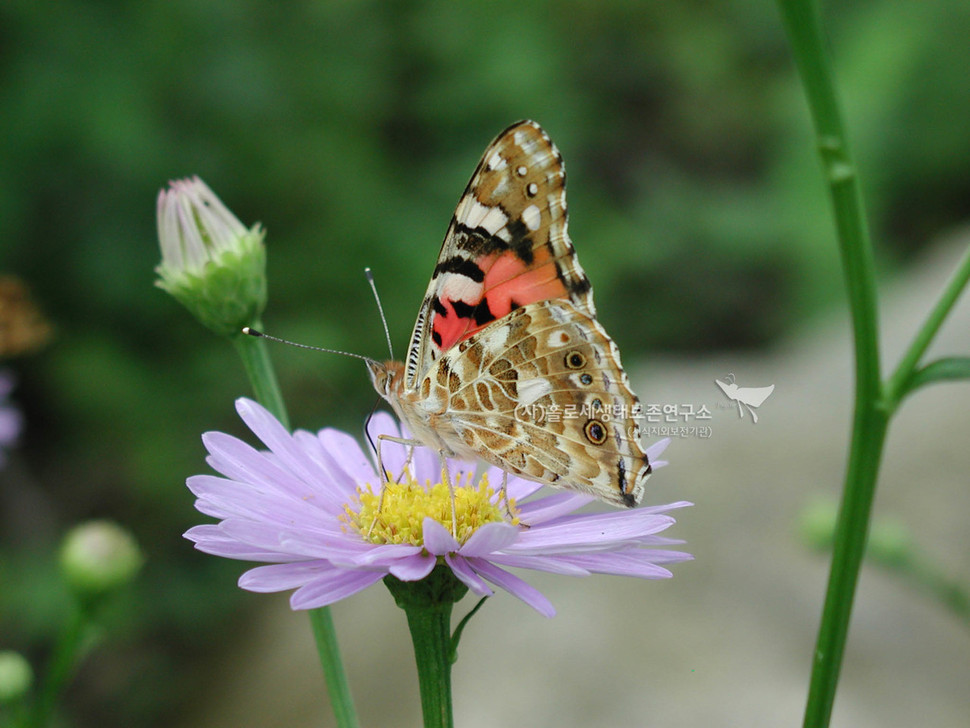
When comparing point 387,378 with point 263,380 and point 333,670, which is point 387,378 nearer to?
point 263,380

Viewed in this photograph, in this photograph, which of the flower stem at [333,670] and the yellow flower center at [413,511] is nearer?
the flower stem at [333,670]

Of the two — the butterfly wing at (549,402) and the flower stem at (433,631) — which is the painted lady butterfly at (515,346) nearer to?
the butterfly wing at (549,402)

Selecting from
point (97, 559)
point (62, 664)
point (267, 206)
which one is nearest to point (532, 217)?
point (62, 664)

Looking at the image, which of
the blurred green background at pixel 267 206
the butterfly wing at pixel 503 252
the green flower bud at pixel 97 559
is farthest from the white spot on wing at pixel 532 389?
the blurred green background at pixel 267 206

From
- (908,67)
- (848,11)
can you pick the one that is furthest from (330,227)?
(848,11)

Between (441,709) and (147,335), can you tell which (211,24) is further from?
(441,709)

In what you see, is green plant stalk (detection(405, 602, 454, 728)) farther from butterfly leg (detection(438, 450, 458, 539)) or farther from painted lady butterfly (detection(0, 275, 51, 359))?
painted lady butterfly (detection(0, 275, 51, 359))
